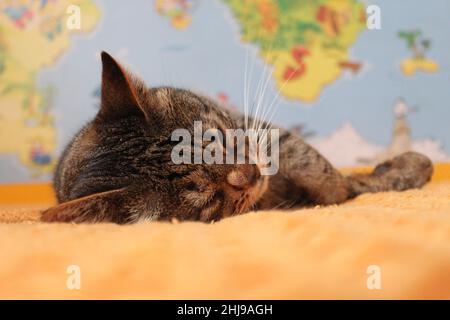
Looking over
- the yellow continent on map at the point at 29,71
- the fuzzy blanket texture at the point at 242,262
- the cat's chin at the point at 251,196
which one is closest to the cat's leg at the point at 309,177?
the cat's chin at the point at 251,196

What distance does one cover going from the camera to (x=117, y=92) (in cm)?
108

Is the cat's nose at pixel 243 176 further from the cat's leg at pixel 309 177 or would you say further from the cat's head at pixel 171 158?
the cat's leg at pixel 309 177

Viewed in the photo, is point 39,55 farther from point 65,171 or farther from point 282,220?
point 282,220

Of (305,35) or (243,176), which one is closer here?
(243,176)

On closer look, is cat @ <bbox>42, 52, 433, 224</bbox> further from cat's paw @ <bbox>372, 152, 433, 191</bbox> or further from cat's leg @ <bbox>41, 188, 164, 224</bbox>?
cat's paw @ <bbox>372, 152, 433, 191</bbox>

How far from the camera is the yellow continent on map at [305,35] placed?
9.61ft

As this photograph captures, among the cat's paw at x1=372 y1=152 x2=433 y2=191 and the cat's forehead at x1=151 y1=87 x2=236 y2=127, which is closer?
Result: the cat's forehead at x1=151 y1=87 x2=236 y2=127

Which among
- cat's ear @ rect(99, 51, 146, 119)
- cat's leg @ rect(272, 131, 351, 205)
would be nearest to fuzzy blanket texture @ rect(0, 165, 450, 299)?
cat's ear @ rect(99, 51, 146, 119)

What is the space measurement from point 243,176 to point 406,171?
2.77 feet

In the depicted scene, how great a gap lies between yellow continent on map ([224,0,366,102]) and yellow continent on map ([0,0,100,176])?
1.10 meters

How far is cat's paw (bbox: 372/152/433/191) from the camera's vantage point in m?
1.62

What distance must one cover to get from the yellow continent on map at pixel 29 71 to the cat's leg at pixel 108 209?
2.21 m

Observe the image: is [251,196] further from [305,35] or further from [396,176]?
[305,35]

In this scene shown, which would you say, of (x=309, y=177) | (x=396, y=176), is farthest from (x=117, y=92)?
(x=396, y=176)
